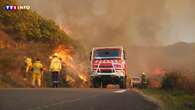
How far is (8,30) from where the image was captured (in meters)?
42.1

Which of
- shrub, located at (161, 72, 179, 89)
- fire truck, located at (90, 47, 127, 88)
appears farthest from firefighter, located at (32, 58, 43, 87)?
shrub, located at (161, 72, 179, 89)

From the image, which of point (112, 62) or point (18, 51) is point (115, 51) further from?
point (18, 51)

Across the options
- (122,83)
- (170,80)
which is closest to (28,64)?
(122,83)

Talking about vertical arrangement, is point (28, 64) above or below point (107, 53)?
below

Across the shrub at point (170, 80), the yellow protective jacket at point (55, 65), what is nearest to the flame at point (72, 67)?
the yellow protective jacket at point (55, 65)

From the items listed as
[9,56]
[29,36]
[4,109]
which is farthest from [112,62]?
[4,109]

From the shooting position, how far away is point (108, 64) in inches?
1342

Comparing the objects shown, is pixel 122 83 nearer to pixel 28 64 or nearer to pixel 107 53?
pixel 107 53

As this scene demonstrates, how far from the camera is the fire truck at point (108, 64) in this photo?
34.0 metres

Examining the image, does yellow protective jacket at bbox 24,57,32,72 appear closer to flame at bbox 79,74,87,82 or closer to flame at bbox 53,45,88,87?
flame at bbox 53,45,88,87

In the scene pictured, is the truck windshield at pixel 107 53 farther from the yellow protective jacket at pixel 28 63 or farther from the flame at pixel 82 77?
the flame at pixel 82 77

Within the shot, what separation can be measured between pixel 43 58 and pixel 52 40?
16.4 feet

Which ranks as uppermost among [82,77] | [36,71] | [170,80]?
[36,71]

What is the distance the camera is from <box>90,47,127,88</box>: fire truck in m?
34.0
